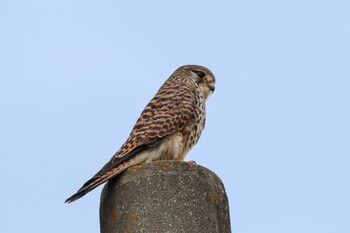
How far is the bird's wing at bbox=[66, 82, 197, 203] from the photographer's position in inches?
203

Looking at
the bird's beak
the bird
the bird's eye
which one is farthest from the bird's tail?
the bird's eye

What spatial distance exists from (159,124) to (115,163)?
1.04 m

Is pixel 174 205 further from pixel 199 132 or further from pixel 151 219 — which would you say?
pixel 199 132

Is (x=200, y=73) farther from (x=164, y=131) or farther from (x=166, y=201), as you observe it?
(x=166, y=201)

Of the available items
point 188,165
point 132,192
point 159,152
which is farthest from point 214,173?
point 159,152

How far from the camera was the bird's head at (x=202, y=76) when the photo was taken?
26.1 ft

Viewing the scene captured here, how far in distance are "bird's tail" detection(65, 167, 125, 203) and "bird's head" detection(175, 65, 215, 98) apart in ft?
9.42

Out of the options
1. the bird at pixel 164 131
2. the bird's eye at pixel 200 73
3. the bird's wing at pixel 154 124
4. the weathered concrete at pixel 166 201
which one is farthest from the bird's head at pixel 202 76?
the weathered concrete at pixel 166 201

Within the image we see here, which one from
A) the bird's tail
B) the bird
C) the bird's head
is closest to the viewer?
the bird's tail

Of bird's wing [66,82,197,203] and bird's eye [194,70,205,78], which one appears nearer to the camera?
bird's wing [66,82,197,203]

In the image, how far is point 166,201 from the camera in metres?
4.60

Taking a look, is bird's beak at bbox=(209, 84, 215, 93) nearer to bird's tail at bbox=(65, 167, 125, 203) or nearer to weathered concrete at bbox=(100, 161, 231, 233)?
bird's tail at bbox=(65, 167, 125, 203)

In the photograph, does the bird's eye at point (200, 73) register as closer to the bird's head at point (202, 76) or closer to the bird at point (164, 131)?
the bird's head at point (202, 76)

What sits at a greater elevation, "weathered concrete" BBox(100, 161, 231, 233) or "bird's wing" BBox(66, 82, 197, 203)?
"bird's wing" BBox(66, 82, 197, 203)
